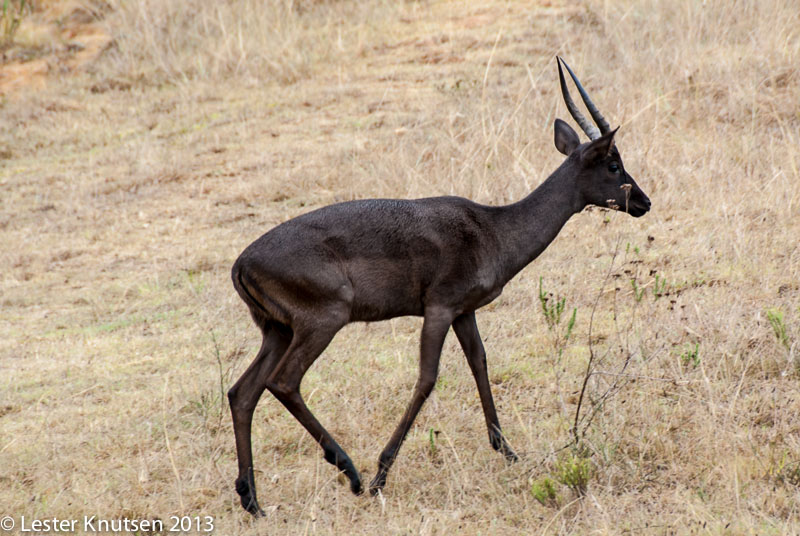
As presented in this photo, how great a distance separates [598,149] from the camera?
5.17 m

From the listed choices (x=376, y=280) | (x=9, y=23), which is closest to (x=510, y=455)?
(x=376, y=280)

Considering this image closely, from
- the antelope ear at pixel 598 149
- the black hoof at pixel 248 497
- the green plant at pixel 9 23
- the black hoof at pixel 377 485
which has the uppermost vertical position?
the antelope ear at pixel 598 149

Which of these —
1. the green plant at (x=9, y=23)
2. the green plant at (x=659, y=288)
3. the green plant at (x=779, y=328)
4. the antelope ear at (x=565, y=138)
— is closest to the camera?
the green plant at (x=779, y=328)

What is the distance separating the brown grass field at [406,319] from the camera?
178 inches

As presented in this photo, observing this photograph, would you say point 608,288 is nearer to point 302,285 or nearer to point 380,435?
point 380,435

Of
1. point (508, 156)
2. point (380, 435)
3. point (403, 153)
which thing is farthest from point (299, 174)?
point (380, 435)

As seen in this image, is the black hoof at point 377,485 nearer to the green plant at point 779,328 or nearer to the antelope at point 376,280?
the antelope at point 376,280

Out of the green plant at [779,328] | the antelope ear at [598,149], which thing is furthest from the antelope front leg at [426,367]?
the green plant at [779,328]

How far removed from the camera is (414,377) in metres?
5.72

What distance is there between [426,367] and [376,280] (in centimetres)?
50

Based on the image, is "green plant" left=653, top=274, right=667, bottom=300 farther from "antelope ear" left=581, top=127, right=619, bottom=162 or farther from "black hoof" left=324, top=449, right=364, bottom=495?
"black hoof" left=324, top=449, right=364, bottom=495

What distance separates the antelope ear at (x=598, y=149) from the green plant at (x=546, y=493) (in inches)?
72.8

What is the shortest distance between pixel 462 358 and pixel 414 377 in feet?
1.28

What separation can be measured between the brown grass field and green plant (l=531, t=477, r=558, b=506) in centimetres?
1
